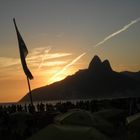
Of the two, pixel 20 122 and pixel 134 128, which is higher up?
pixel 134 128

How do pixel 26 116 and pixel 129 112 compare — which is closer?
pixel 26 116

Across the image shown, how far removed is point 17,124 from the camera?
21141 mm

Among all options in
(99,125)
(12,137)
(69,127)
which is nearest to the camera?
(69,127)

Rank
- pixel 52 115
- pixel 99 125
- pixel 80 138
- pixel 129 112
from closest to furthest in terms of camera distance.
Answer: pixel 80 138
pixel 99 125
pixel 52 115
pixel 129 112

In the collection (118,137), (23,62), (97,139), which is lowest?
(118,137)

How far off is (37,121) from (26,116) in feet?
5.65

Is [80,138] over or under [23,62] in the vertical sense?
under

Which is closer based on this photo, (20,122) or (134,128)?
(134,128)

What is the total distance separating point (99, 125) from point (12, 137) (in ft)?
13.9

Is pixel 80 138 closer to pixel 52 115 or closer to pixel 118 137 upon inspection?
pixel 118 137

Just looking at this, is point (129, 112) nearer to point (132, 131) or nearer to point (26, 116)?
point (26, 116)

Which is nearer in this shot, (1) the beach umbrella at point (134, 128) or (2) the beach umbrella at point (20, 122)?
(1) the beach umbrella at point (134, 128)

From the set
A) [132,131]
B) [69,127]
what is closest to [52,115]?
[132,131]

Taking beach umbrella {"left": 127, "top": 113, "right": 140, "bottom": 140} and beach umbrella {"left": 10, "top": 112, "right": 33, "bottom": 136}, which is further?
beach umbrella {"left": 10, "top": 112, "right": 33, "bottom": 136}
